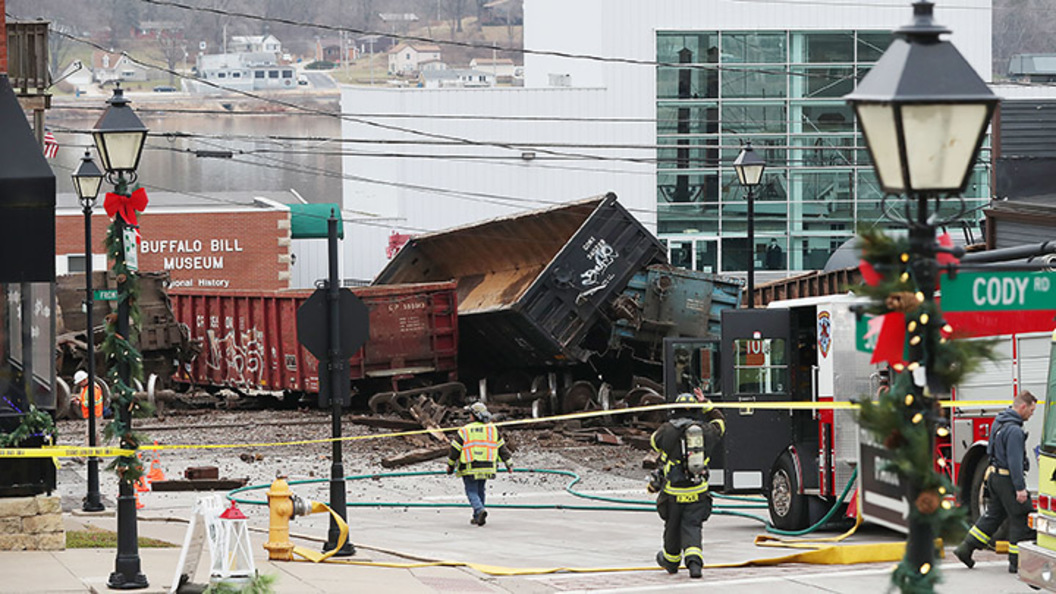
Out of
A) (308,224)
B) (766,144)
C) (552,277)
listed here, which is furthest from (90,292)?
(308,224)

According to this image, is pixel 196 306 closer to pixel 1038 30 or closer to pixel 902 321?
pixel 902 321

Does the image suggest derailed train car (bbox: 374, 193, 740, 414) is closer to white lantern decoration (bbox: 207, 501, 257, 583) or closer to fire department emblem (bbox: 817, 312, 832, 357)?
fire department emblem (bbox: 817, 312, 832, 357)

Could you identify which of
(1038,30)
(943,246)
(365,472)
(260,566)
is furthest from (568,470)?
(1038,30)

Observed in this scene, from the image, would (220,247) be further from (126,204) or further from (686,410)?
(126,204)

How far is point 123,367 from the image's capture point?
1252cm

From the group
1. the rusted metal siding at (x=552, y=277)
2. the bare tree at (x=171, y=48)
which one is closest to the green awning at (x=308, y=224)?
the rusted metal siding at (x=552, y=277)

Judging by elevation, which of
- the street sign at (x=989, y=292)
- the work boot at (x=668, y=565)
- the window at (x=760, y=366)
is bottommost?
the work boot at (x=668, y=565)

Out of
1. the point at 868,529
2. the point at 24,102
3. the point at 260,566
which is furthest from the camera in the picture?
the point at 24,102

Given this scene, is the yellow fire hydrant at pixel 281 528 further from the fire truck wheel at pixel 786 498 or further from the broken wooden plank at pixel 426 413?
the broken wooden plank at pixel 426 413

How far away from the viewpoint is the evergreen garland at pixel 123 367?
12.3 meters

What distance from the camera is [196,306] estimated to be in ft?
102

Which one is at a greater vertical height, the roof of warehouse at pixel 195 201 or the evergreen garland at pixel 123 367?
the roof of warehouse at pixel 195 201

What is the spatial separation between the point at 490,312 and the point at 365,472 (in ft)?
15.5

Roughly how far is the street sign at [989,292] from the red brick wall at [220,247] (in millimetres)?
45994
